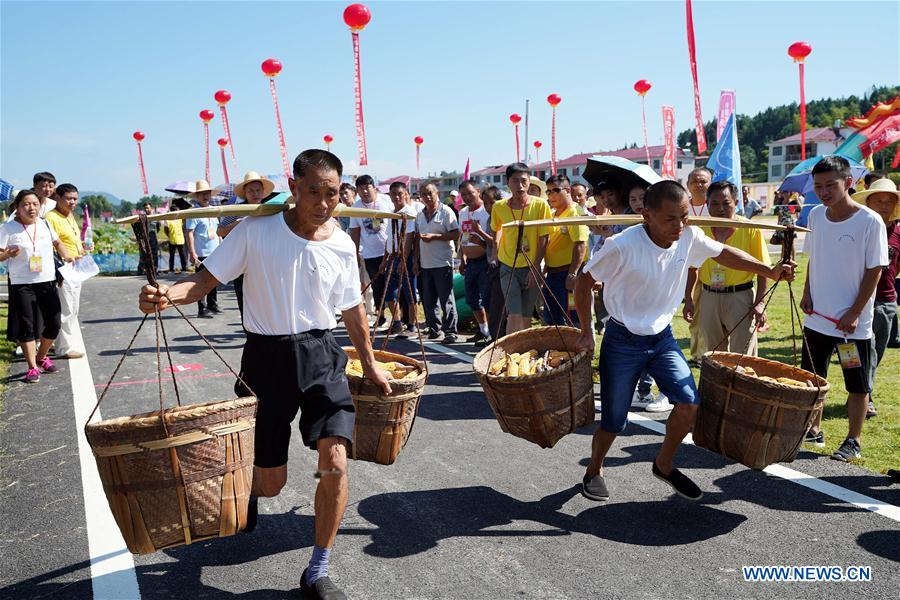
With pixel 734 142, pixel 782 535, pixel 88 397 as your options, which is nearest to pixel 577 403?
pixel 782 535

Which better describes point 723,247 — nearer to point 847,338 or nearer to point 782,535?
point 847,338

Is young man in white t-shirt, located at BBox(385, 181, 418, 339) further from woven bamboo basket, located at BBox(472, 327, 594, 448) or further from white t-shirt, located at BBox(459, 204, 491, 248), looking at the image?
woven bamboo basket, located at BBox(472, 327, 594, 448)

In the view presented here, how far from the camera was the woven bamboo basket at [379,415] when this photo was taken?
387cm

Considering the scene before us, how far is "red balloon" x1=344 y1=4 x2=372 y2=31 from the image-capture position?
44.9ft

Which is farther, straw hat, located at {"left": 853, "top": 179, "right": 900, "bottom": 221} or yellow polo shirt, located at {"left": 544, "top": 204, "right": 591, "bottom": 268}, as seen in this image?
yellow polo shirt, located at {"left": 544, "top": 204, "right": 591, "bottom": 268}

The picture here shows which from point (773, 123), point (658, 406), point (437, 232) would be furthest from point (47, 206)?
point (773, 123)

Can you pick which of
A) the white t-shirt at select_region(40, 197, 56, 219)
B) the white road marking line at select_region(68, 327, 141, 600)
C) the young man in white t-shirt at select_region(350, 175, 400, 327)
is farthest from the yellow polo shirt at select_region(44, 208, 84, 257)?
the white road marking line at select_region(68, 327, 141, 600)

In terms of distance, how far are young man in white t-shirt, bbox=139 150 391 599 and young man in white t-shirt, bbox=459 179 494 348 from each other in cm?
593

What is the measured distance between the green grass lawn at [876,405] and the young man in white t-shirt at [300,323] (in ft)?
12.6

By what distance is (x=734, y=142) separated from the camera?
474 inches

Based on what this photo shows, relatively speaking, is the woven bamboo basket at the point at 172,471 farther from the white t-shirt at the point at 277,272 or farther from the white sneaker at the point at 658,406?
the white sneaker at the point at 658,406

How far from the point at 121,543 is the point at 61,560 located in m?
0.30

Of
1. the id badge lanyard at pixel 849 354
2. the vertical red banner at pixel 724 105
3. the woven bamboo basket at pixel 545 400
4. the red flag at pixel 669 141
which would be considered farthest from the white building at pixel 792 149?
the woven bamboo basket at pixel 545 400

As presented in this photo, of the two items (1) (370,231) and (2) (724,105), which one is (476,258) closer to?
(1) (370,231)
